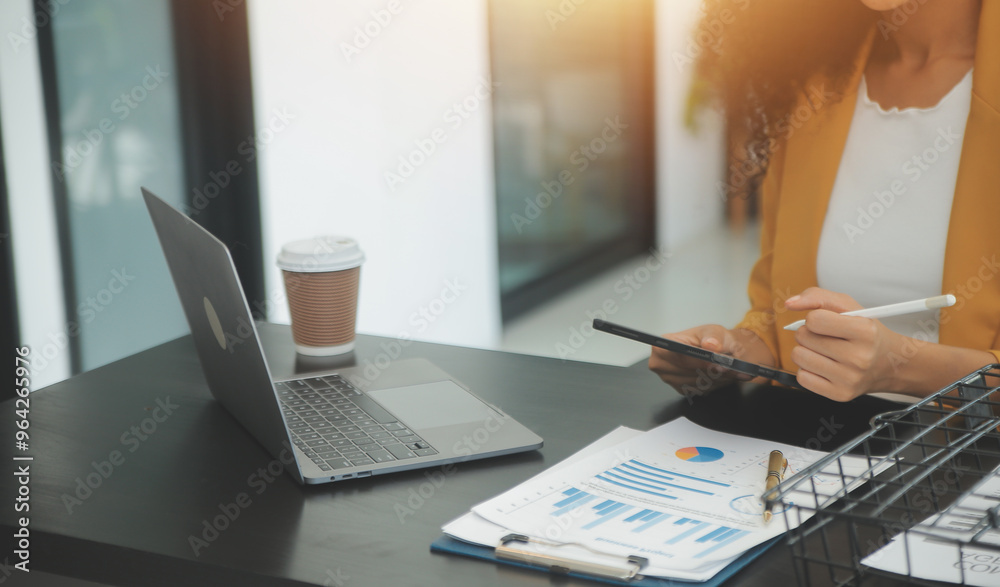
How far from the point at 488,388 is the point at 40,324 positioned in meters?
1.45

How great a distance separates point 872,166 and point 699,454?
756 millimetres

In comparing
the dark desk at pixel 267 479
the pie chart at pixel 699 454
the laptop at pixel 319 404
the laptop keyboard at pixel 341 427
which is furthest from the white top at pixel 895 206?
the laptop keyboard at pixel 341 427

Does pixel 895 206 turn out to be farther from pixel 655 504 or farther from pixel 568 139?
pixel 568 139

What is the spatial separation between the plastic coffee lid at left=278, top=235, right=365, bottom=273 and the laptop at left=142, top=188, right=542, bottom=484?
0.62 ft

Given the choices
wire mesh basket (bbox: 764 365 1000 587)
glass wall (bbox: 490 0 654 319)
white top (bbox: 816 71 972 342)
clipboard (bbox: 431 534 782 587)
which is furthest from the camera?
glass wall (bbox: 490 0 654 319)

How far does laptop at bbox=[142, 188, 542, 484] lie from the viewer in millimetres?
928

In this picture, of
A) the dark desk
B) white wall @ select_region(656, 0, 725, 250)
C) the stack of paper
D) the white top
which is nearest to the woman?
the white top

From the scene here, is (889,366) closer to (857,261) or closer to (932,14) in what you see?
(857,261)

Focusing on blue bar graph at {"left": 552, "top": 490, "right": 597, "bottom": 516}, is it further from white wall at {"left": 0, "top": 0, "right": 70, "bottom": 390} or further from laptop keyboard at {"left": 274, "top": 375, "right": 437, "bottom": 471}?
white wall at {"left": 0, "top": 0, "right": 70, "bottom": 390}

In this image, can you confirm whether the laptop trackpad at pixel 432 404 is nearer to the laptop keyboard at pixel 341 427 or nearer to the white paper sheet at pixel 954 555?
the laptop keyboard at pixel 341 427

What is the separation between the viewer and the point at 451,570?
747 millimetres

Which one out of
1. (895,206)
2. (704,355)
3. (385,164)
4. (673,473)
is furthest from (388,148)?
(673,473)

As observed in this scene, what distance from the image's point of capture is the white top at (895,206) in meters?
1.40

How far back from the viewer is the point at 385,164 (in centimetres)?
321
